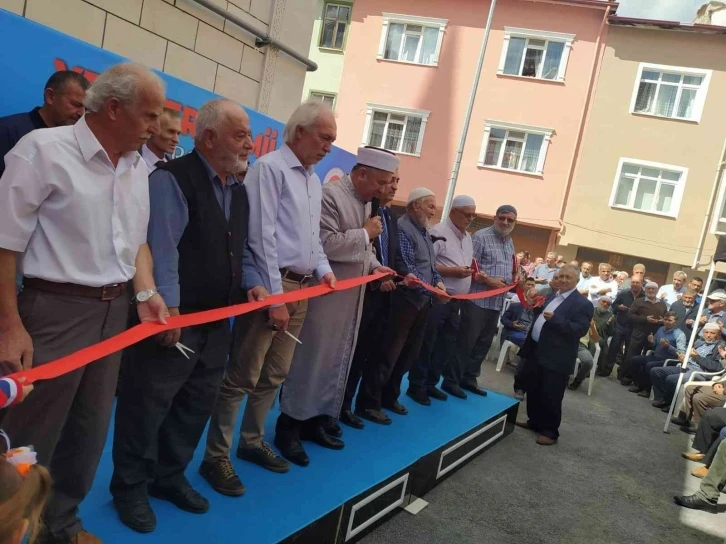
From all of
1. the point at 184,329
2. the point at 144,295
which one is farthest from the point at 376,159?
the point at 144,295

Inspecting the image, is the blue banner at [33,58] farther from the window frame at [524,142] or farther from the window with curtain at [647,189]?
the window with curtain at [647,189]

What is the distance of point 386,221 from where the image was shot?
12.3 ft

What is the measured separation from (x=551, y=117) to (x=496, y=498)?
1408 cm

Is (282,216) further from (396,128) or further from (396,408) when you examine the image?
(396,128)

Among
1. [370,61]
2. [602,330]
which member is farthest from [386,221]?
[370,61]

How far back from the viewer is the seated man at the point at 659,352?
7684 millimetres

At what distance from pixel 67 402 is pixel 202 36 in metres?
3.55

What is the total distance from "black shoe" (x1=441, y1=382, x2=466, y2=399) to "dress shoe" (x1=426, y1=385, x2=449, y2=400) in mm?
172

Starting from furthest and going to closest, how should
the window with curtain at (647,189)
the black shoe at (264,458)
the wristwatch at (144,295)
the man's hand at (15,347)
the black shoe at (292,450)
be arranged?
the window with curtain at (647,189) → the black shoe at (292,450) → the black shoe at (264,458) → the wristwatch at (144,295) → the man's hand at (15,347)

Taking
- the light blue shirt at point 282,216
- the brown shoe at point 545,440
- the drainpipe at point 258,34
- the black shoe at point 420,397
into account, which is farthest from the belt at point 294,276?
the brown shoe at point 545,440

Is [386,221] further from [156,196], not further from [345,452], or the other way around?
[156,196]

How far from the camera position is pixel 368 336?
3814 millimetres

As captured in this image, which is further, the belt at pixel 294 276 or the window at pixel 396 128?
the window at pixel 396 128

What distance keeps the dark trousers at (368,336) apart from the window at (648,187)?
13.6 m
